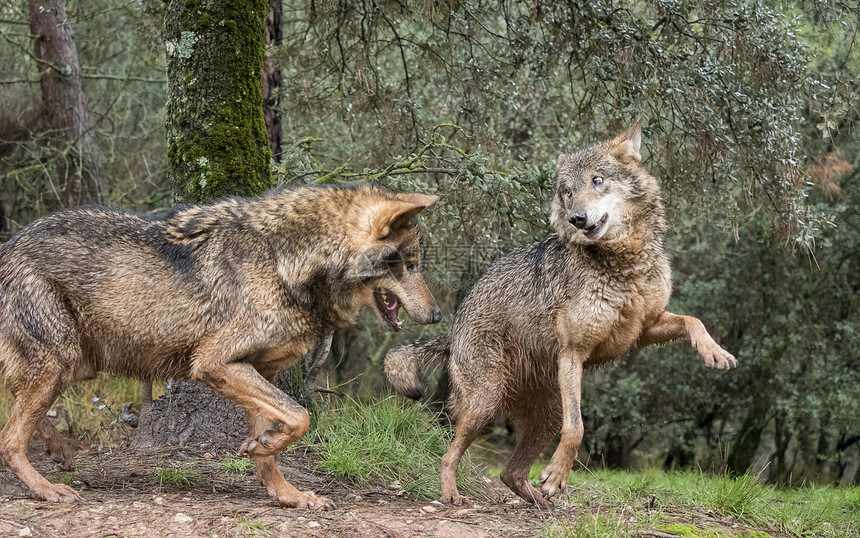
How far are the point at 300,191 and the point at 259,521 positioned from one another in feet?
7.55

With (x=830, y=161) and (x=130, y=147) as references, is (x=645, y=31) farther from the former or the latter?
(x=130, y=147)

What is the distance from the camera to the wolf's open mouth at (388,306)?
18.0ft

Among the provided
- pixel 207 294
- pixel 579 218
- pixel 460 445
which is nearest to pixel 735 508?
pixel 460 445

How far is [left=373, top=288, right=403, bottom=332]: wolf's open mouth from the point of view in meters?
5.49

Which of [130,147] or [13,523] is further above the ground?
[130,147]

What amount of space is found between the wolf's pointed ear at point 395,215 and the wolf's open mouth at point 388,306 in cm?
46

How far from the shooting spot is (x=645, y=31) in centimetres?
845

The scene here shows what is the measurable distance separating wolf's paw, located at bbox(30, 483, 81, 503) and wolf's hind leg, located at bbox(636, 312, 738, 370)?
4.21 meters

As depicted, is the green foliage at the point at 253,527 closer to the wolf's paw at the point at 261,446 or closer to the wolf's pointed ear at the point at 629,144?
the wolf's paw at the point at 261,446

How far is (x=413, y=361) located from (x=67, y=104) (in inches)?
365

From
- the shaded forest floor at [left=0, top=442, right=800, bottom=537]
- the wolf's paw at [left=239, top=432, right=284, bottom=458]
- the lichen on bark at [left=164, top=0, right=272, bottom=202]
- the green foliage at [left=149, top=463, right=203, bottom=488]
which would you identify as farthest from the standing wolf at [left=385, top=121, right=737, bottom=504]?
the lichen on bark at [left=164, top=0, right=272, bottom=202]

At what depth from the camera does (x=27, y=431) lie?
17.0 ft

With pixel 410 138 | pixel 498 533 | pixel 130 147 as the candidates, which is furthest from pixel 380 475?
pixel 130 147

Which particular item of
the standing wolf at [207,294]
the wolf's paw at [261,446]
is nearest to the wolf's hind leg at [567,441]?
the standing wolf at [207,294]
